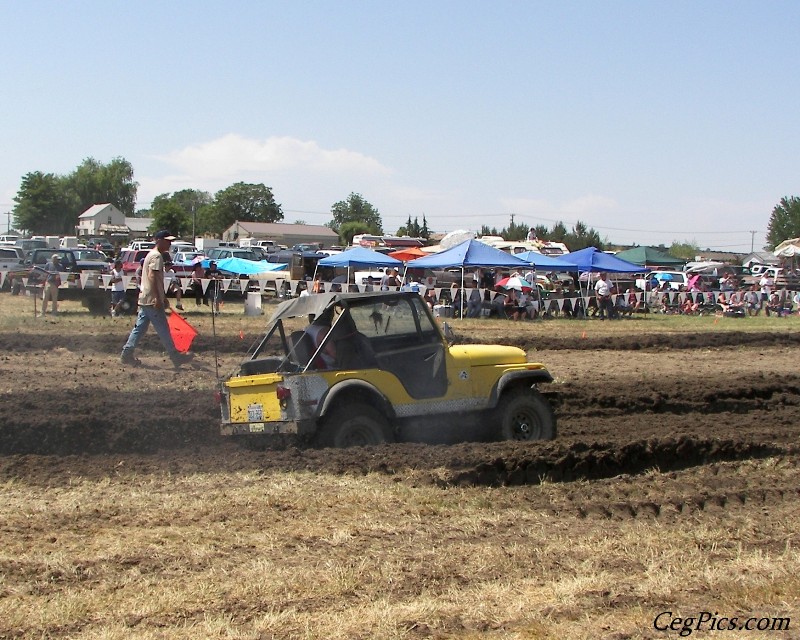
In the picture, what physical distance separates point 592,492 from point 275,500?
2.58 m

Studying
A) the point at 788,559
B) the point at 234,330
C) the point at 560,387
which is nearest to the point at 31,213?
the point at 234,330

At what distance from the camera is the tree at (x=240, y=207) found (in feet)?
388

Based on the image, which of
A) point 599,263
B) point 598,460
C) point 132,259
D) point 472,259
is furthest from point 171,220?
point 598,460

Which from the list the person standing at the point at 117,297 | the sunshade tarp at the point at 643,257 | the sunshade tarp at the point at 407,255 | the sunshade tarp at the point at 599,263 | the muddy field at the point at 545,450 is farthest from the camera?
the sunshade tarp at the point at 643,257

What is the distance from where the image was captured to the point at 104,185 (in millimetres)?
120438

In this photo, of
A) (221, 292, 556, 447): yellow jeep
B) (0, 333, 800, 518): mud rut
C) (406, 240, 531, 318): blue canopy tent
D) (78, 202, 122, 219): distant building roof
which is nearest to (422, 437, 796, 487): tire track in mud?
(0, 333, 800, 518): mud rut

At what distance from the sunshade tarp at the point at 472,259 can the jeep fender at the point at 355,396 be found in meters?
17.2

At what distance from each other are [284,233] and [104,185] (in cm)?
3200

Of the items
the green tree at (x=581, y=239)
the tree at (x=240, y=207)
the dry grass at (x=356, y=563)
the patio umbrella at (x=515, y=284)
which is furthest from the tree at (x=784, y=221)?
the dry grass at (x=356, y=563)

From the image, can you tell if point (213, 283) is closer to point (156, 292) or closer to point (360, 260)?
point (360, 260)

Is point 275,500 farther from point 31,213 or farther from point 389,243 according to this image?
point 31,213

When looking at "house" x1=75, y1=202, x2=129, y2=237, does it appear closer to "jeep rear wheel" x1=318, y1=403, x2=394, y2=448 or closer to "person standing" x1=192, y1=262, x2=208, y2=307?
"person standing" x1=192, y1=262, x2=208, y2=307

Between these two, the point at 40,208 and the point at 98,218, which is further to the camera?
the point at 98,218

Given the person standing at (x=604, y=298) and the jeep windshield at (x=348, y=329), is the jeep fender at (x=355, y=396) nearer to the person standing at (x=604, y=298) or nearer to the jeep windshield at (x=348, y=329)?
the jeep windshield at (x=348, y=329)
